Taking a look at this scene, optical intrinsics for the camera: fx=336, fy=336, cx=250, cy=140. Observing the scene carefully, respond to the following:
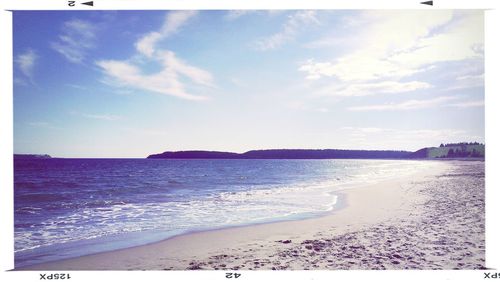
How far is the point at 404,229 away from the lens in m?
5.90

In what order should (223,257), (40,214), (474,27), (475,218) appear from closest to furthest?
(474,27) < (223,257) < (475,218) < (40,214)

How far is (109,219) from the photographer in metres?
8.15

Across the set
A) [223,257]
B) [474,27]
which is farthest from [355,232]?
[474,27]

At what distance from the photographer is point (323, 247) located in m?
5.11

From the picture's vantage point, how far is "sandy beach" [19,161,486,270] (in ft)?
14.5

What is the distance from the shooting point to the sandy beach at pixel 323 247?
443 centimetres
